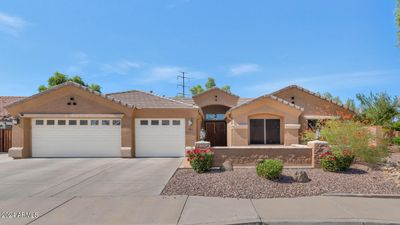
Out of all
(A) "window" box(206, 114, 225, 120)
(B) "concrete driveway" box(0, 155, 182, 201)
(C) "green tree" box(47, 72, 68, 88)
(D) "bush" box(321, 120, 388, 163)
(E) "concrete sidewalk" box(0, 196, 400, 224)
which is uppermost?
(C) "green tree" box(47, 72, 68, 88)

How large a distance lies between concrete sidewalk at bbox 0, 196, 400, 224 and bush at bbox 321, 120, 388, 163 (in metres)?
3.70

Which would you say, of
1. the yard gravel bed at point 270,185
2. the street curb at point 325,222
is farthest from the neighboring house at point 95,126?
the street curb at point 325,222

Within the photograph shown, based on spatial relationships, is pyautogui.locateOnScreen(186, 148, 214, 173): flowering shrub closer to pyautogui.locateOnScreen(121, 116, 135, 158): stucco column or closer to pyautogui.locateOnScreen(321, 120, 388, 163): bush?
pyautogui.locateOnScreen(321, 120, 388, 163): bush

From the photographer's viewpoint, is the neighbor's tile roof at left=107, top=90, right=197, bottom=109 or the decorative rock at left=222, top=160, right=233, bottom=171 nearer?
the decorative rock at left=222, top=160, right=233, bottom=171

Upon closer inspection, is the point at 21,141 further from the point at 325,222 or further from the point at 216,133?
the point at 325,222

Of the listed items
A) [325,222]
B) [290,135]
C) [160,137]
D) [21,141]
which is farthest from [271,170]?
[21,141]

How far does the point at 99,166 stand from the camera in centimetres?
1220

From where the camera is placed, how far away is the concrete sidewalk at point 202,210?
5387 millimetres

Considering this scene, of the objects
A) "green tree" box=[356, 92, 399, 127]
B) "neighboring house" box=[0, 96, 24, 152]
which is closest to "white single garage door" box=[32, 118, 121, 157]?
"neighboring house" box=[0, 96, 24, 152]

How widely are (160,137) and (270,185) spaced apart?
29.6 ft

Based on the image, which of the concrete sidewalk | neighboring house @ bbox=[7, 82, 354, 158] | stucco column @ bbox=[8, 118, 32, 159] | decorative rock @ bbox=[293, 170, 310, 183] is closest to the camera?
the concrete sidewalk

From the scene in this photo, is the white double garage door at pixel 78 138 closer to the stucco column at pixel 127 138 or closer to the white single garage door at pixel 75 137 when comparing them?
the white single garage door at pixel 75 137

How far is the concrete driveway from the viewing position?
7.55m

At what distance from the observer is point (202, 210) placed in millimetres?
5969
